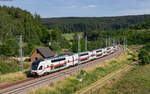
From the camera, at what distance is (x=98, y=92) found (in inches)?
1283

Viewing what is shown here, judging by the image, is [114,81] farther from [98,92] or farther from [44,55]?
[44,55]

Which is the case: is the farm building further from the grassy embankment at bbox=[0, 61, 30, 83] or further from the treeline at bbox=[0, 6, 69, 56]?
the treeline at bbox=[0, 6, 69, 56]

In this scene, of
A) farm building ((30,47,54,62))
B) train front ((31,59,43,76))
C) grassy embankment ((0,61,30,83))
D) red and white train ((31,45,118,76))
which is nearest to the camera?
grassy embankment ((0,61,30,83))

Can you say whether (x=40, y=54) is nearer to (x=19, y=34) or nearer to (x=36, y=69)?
(x=36, y=69)

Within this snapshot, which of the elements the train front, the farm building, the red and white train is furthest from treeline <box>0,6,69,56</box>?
the train front

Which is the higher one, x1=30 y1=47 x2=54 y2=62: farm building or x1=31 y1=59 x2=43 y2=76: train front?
A: x1=31 y1=59 x2=43 y2=76: train front

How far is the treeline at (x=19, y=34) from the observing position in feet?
266

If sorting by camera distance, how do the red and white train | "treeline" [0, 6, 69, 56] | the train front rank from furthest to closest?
1. "treeline" [0, 6, 69, 56]
2. the red and white train
3. the train front

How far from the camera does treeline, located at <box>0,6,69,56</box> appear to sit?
266ft

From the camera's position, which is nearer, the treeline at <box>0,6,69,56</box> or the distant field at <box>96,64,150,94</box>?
the distant field at <box>96,64,150,94</box>

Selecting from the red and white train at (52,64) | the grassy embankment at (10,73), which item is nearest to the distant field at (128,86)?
the red and white train at (52,64)

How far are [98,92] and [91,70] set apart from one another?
1542 cm

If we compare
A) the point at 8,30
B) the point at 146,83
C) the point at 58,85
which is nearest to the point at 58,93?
the point at 58,85

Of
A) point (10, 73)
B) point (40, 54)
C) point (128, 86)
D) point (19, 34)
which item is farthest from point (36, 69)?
point (19, 34)
